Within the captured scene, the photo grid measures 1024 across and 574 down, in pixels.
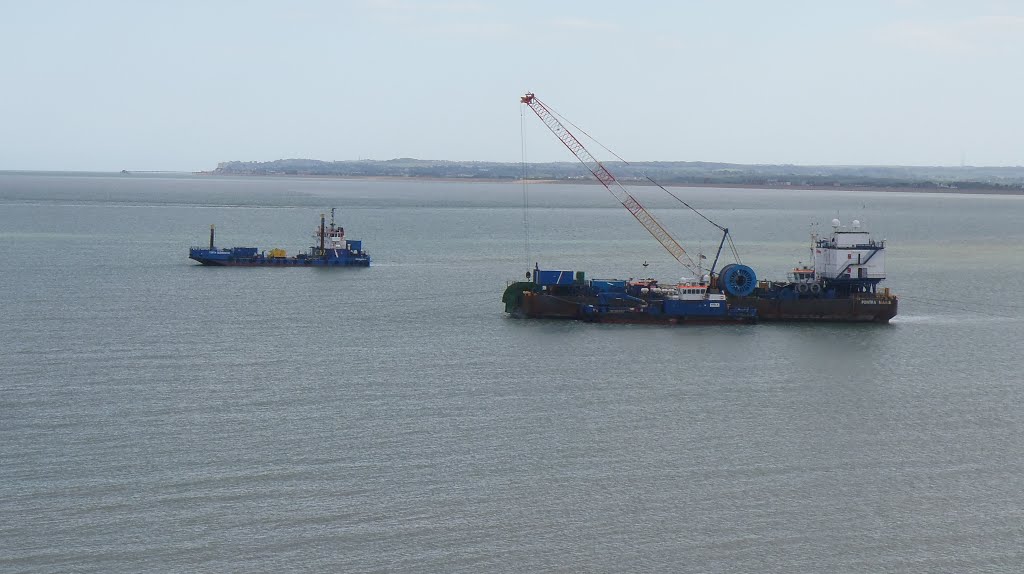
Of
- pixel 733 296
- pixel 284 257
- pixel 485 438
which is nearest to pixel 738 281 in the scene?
pixel 733 296

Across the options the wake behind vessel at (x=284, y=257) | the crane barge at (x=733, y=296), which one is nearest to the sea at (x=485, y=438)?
the crane barge at (x=733, y=296)

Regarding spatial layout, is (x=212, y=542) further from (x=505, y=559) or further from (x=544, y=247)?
(x=544, y=247)

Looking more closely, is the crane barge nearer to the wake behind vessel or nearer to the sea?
the sea

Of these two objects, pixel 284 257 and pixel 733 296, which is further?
pixel 284 257

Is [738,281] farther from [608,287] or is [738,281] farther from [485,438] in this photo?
[485,438]

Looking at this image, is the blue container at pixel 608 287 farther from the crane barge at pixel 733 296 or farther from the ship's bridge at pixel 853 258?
the ship's bridge at pixel 853 258

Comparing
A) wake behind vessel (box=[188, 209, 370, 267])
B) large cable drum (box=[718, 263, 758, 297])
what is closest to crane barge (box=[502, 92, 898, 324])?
large cable drum (box=[718, 263, 758, 297])
